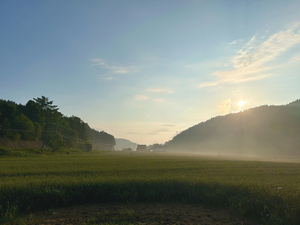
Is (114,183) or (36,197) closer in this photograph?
(36,197)

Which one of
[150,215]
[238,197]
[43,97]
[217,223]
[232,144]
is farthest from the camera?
[232,144]

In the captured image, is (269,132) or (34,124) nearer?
(34,124)

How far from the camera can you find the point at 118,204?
837 centimetres

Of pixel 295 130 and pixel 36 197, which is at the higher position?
pixel 295 130

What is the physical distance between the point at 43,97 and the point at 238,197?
111859mm

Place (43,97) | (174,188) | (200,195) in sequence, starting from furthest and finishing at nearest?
(43,97), (174,188), (200,195)

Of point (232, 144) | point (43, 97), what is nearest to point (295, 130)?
point (232, 144)

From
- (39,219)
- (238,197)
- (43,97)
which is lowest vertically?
(39,219)

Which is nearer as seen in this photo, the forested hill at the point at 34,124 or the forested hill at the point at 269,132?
the forested hill at the point at 34,124

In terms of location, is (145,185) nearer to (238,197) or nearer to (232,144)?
(238,197)

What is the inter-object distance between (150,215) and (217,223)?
79.0 inches

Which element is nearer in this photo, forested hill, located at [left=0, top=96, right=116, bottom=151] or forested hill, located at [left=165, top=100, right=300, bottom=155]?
forested hill, located at [left=0, top=96, right=116, bottom=151]

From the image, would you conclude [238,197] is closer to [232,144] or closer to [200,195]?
[200,195]

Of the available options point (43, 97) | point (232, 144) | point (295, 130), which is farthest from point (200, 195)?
point (232, 144)
